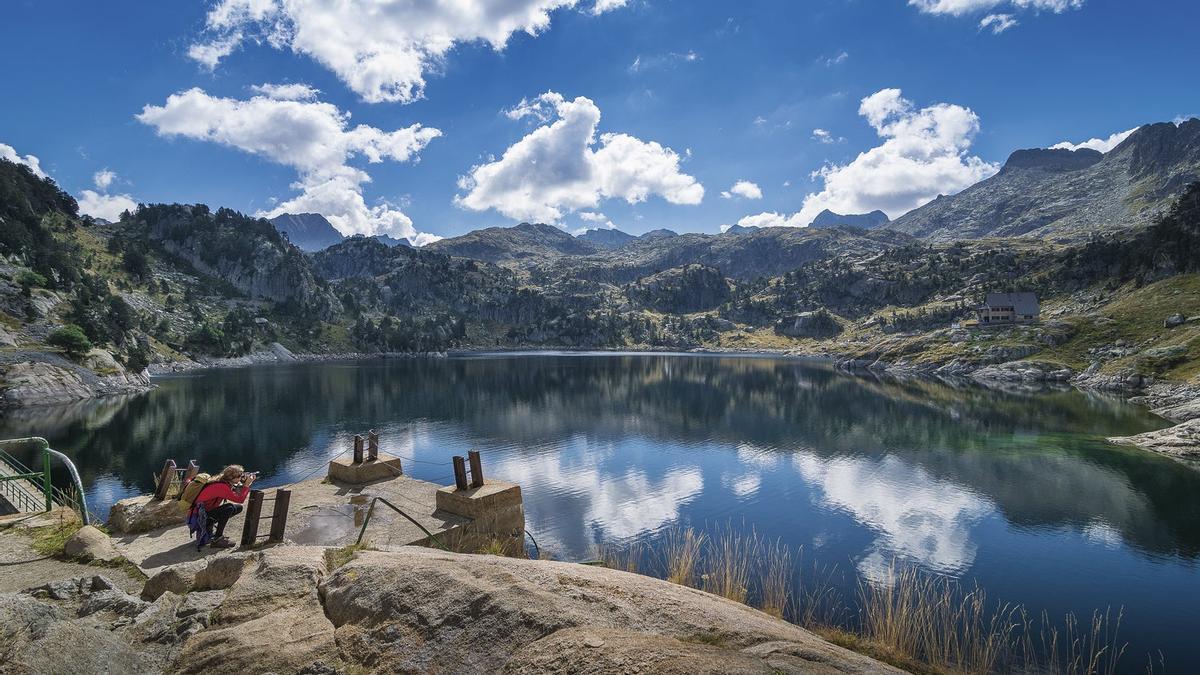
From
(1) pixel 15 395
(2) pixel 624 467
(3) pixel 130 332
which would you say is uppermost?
(3) pixel 130 332

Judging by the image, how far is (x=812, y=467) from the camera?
5278 centimetres

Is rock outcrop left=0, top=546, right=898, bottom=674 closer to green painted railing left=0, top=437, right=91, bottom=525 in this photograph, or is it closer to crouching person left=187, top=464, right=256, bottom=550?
crouching person left=187, top=464, right=256, bottom=550

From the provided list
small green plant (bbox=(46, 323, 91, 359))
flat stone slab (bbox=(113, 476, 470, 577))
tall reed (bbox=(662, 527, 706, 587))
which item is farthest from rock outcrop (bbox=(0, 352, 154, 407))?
tall reed (bbox=(662, 527, 706, 587))

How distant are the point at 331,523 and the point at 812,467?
146ft

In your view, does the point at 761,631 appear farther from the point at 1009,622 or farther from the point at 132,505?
the point at 132,505

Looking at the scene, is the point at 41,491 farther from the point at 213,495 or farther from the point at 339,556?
the point at 339,556

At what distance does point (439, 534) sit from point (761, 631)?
14.3 metres

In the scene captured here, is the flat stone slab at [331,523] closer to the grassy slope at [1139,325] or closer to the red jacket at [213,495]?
the red jacket at [213,495]

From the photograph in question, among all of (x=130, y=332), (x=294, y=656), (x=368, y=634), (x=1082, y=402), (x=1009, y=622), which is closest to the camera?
(x=294, y=656)

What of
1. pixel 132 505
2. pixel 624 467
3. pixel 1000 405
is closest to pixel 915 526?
pixel 624 467

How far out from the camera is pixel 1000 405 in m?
87.4

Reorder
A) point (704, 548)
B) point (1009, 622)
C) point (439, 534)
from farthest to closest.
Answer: point (704, 548) → point (1009, 622) → point (439, 534)

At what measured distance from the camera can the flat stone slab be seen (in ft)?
58.0

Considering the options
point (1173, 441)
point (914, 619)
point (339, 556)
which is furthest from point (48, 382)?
point (1173, 441)
